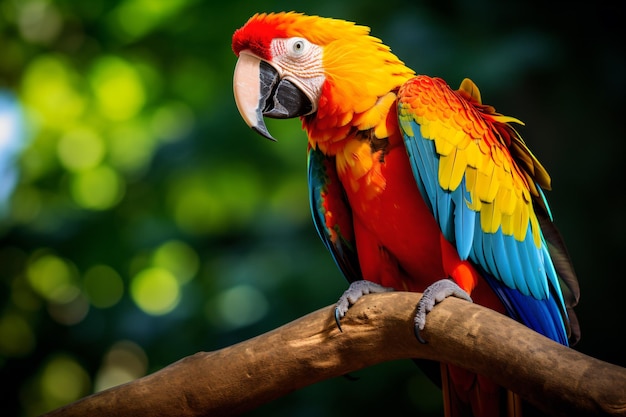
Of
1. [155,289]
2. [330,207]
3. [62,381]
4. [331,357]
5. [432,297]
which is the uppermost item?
[330,207]

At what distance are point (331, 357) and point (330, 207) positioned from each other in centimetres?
46

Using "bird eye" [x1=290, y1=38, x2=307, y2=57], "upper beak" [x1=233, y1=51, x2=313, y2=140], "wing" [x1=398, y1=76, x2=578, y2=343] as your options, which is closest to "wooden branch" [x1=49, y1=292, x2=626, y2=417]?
"wing" [x1=398, y1=76, x2=578, y2=343]

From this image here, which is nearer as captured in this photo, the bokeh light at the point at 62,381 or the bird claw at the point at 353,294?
the bird claw at the point at 353,294

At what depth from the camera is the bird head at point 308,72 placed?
1607mm

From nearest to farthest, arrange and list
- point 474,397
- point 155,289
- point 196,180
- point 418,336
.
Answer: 1. point 418,336
2. point 474,397
3. point 196,180
4. point 155,289

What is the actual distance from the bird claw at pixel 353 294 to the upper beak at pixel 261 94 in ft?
1.37

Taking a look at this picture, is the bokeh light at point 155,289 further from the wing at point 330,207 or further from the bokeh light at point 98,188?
the wing at point 330,207

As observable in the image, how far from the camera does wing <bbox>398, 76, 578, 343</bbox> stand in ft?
5.13

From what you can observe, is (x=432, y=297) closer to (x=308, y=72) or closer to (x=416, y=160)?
(x=416, y=160)

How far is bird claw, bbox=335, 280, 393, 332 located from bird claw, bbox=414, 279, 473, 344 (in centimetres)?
17

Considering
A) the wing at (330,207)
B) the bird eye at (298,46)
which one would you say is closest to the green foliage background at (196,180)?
the wing at (330,207)

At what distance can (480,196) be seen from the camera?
1.61 m

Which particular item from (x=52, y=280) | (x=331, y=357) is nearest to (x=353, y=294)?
(x=331, y=357)

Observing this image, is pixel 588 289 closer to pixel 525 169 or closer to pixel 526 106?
pixel 526 106
